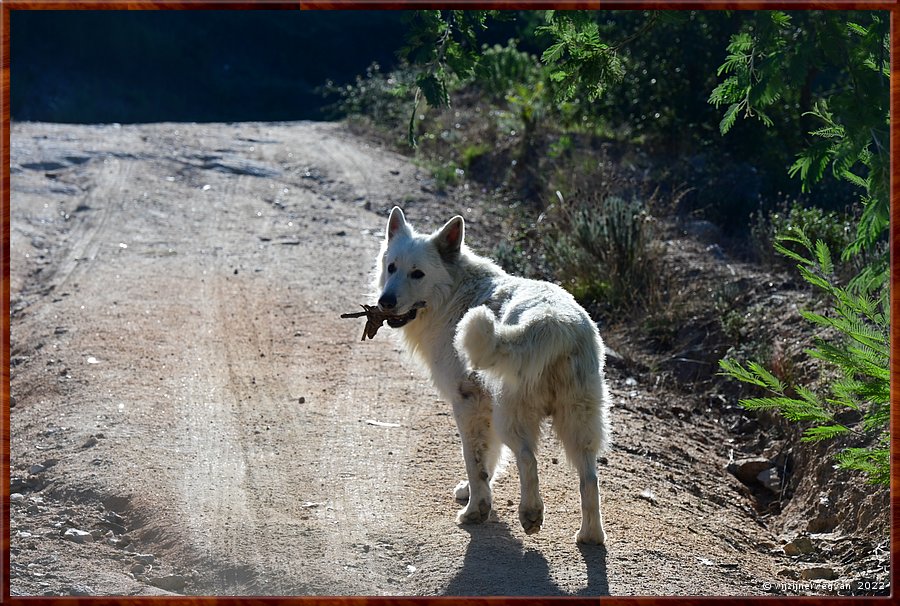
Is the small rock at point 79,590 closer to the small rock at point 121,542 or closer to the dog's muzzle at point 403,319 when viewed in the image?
the small rock at point 121,542

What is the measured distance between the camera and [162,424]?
278 inches

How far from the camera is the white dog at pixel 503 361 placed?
5.12m

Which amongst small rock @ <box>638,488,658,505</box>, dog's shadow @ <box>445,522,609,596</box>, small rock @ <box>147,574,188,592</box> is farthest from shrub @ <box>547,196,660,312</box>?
small rock @ <box>147,574,188,592</box>

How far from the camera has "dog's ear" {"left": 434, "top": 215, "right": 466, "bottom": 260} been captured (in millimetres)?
6332

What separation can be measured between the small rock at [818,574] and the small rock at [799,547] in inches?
14.1

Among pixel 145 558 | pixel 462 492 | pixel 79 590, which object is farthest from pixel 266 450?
pixel 79 590

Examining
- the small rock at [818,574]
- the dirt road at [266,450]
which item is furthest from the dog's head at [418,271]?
the small rock at [818,574]

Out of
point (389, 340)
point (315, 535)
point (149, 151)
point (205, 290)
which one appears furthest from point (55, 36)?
point (315, 535)

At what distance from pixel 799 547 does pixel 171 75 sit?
22080 millimetres

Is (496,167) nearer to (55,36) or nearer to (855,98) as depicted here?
(55,36)

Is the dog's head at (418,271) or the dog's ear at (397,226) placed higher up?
the dog's ear at (397,226)

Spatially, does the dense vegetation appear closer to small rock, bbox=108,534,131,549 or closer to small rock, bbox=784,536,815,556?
small rock, bbox=784,536,815,556

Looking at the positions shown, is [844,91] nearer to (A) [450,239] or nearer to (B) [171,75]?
(A) [450,239]

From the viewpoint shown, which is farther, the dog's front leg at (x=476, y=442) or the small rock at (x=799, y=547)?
the small rock at (x=799, y=547)
